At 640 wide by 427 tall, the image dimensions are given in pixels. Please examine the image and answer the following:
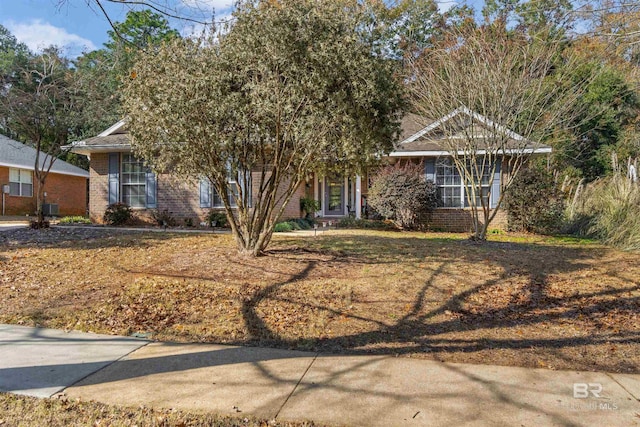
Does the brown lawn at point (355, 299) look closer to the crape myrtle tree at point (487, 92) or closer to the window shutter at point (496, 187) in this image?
the crape myrtle tree at point (487, 92)

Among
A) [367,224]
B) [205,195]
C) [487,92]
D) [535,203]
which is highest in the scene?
[487,92]

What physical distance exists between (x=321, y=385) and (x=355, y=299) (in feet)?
8.18

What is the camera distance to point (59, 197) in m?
25.6

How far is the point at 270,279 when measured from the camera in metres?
6.92

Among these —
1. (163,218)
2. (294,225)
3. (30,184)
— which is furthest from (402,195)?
(30,184)

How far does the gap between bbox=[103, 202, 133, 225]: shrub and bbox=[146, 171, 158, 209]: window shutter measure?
31.3 inches

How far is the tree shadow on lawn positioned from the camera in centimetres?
488

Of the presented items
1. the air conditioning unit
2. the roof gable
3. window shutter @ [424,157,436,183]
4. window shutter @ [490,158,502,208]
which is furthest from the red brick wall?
window shutter @ [490,158,502,208]

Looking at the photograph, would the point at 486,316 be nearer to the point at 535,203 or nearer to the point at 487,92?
the point at 487,92

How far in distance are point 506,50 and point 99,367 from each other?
466 inches

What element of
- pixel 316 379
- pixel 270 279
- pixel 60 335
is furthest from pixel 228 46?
pixel 316 379

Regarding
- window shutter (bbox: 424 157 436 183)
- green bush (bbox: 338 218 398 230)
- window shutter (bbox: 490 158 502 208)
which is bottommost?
green bush (bbox: 338 218 398 230)

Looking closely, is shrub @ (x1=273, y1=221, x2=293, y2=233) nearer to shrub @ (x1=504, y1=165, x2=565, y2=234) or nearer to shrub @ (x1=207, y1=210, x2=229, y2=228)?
shrub @ (x1=207, y1=210, x2=229, y2=228)

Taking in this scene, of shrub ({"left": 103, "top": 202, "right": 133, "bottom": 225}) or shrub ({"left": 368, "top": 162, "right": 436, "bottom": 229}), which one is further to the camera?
shrub ({"left": 103, "top": 202, "right": 133, "bottom": 225})
